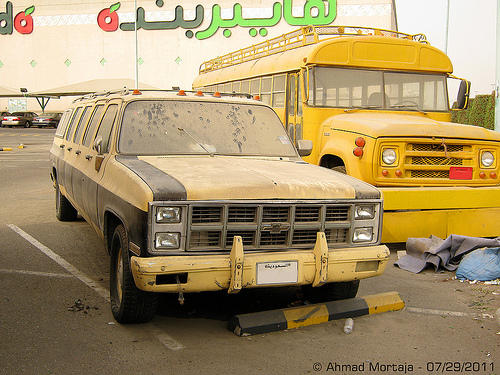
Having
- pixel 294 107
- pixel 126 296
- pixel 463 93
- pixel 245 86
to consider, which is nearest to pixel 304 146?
pixel 126 296

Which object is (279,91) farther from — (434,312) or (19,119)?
(19,119)

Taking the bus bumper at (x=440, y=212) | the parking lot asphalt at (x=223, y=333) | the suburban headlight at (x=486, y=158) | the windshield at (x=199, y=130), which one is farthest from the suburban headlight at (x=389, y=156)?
the windshield at (x=199, y=130)

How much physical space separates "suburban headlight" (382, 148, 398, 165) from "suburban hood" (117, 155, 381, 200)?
2.11 metres

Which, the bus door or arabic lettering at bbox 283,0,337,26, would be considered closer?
the bus door

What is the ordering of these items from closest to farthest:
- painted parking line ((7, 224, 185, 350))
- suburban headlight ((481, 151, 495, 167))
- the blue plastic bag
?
painted parking line ((7, 224, 185, 350)), the blue plastic bag, suburban headlight ((481, 151, 495, 167))

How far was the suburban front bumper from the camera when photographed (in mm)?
3916

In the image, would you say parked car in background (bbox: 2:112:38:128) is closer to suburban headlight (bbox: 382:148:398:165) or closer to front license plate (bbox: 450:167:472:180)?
suburban headlight (bbox: 382:148:398:165)

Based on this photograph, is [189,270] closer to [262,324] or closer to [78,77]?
[262,324]

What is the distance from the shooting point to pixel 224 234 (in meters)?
4.09

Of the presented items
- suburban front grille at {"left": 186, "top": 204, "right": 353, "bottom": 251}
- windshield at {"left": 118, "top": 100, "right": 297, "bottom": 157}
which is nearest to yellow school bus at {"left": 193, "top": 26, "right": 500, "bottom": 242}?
windshield at {"left": 118, "top": 100, "right": 297, "bottom": 157}

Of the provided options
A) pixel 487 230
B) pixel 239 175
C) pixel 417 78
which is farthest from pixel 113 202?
pixel 417 78

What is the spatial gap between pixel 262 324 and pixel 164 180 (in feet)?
4.31

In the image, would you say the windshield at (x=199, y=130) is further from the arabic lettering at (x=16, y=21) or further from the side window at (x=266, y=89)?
the arabic lettering at (x=16, y=21)

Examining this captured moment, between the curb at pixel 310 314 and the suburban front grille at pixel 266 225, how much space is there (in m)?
0.59
